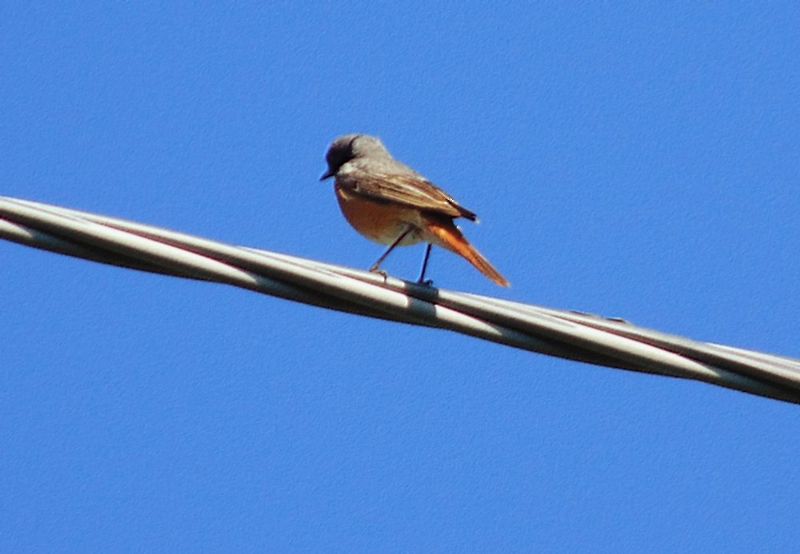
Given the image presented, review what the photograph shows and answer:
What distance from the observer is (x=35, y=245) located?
3.55 meters

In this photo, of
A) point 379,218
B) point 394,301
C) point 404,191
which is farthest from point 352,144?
point 394,301

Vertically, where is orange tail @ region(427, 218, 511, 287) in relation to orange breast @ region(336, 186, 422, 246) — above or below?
below

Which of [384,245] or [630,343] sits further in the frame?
[384,245]

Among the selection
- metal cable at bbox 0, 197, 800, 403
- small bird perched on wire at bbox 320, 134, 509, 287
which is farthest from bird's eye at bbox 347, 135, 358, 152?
metal cable at bbox 0, 197, 800, 403

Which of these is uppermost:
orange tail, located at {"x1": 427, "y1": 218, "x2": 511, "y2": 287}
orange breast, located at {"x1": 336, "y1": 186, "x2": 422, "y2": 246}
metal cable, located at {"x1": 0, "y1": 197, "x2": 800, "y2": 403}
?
orange breast, located at {"x1": 336, "y1": 186, "x2": 422, "y2": 246}

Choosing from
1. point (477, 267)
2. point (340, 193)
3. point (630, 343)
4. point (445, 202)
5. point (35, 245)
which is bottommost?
point (35, 245)

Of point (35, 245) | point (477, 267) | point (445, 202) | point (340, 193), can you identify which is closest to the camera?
point (35, 245)

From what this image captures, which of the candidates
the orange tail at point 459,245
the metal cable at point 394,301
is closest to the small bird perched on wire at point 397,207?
the orange tail at point 459,245

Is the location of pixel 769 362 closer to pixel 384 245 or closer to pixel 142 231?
pixel 142 231

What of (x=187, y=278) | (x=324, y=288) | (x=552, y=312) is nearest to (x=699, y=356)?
(x=552, y=312)

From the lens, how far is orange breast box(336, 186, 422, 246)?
704 cm

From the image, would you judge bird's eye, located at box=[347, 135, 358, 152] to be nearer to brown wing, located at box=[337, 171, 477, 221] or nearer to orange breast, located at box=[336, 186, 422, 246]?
brown wing, located at box=[337, 171, 477, 221]

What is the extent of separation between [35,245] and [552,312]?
1.40 m

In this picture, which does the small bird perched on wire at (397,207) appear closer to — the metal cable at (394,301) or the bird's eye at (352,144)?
the bird's eye at (352,144)
